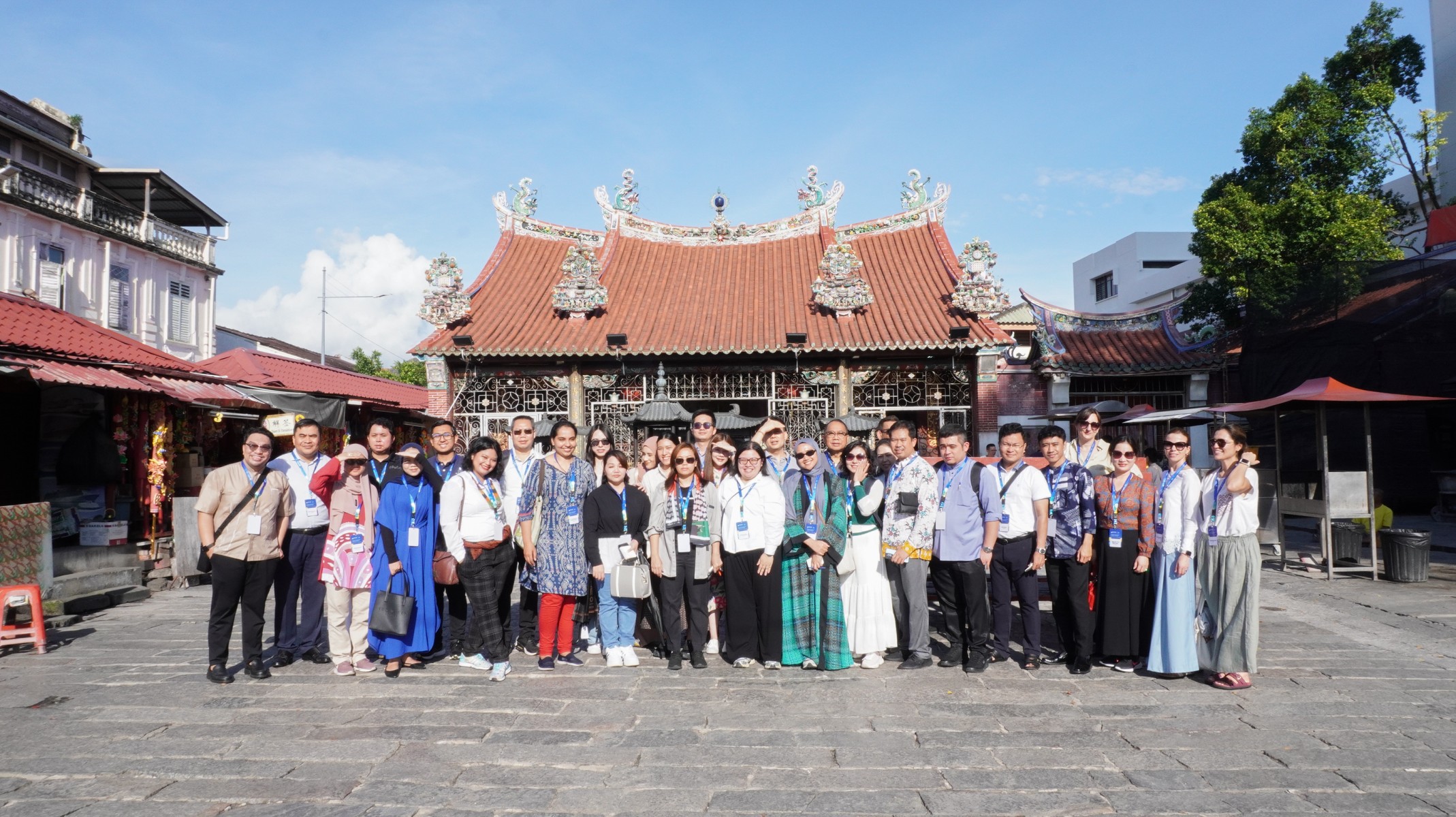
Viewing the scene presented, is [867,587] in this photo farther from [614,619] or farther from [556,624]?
[556,624]

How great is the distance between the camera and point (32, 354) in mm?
8312

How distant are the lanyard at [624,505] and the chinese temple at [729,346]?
5897mm

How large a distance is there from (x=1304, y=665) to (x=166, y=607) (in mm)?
10022

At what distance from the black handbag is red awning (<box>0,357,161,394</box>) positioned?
5.16 m

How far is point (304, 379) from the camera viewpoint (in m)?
14.8

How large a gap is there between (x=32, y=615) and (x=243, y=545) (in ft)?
7.97

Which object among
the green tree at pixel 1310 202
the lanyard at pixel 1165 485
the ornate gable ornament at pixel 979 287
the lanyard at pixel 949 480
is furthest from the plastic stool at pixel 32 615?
the green tree at pixel 1310 202

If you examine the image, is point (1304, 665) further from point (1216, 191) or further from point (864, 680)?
point (1216, 191)

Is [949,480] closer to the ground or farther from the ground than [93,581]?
farther from the ground

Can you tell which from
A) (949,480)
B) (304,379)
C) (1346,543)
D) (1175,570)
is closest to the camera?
(1175,570)

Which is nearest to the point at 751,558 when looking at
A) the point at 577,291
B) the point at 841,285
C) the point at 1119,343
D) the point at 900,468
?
the point at 900,468

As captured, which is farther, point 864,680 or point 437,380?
point 437,380

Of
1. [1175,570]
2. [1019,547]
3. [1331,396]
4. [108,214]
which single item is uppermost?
[108,214]

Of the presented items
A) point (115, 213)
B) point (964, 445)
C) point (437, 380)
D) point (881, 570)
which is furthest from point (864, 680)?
point (115, 213)
